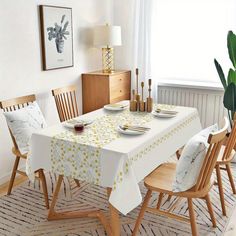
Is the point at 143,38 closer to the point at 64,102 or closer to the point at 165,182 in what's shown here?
the point at 64,102

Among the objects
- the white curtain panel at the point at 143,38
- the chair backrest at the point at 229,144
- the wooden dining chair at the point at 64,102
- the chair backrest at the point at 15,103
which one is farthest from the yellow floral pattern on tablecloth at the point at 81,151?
the white curtain panel at the point at 143,38

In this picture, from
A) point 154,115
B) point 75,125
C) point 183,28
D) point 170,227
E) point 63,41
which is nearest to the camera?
point 75,125

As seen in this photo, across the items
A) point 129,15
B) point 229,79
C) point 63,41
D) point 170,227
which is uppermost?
point 129,15

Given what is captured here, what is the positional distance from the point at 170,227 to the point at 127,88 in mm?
2234

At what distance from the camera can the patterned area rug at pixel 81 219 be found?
242 centimetres

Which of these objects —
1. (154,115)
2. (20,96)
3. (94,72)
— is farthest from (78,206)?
(94,72)

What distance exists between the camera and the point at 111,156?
1.97 m

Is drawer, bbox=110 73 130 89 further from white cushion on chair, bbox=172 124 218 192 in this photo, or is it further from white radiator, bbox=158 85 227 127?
white cushion on chair, bbox=172 124 218 192

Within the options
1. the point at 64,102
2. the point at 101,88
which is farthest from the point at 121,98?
the point at 64,102

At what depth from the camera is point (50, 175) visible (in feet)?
11.0

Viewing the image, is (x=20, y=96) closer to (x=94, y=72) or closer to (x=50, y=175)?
(x=50, y=175)

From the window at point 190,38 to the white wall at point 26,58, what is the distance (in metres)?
1.00

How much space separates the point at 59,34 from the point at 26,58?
0.54 metres

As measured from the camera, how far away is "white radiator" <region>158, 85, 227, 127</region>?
13.1ft
